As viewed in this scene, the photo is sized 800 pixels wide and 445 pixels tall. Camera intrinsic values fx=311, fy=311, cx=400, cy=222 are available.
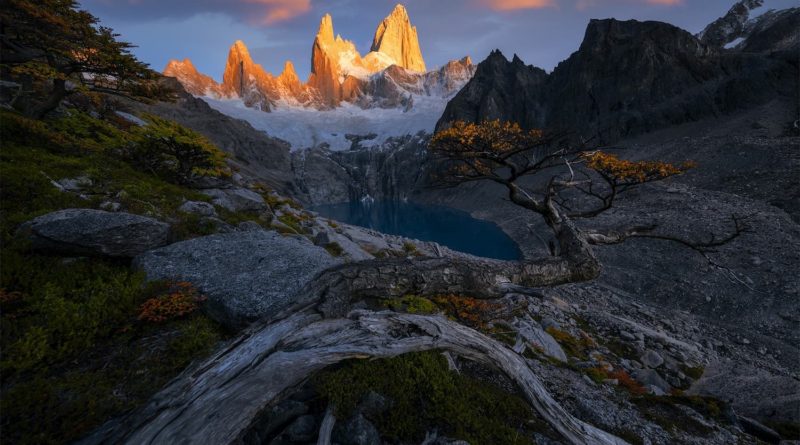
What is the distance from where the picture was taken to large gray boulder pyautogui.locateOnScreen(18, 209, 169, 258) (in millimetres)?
6345

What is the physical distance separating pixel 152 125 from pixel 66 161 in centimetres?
379

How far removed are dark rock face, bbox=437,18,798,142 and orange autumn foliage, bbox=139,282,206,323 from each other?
2726 inches

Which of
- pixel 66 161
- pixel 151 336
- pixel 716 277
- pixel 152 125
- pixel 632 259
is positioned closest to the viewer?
pixel 151 336

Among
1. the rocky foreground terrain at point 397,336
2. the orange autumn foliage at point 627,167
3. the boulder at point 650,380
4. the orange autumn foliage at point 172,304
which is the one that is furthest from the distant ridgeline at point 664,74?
the orange autumn foliage at point 172,304

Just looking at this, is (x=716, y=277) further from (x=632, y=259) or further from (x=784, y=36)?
(x=784, y=36)

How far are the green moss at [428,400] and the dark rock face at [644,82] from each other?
67.4 meters

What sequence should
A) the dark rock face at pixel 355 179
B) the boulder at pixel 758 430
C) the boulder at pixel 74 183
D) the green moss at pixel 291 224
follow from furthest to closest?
1. the dark rock face at pixel 355 179
2. the green moss at pixel 291 224
3. the boulder at pixel 74 183
4. the boulder at pixel 758 430

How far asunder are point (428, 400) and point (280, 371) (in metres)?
2.26

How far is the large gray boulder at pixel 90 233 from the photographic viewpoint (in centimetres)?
634

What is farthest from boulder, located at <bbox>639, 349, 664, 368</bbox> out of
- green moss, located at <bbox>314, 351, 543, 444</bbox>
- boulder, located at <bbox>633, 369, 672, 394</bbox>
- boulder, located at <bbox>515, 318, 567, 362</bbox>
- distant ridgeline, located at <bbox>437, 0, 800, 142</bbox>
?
distant ridgeline, located at <bbox>437, 0, 800, 142</bbox>

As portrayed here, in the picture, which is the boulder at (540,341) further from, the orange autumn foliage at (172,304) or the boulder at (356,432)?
the orange autumn foliage at (172,304)

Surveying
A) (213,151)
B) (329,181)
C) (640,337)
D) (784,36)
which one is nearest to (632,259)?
(640,337)

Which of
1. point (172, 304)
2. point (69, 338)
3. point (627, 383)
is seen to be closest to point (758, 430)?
point (627, 383)

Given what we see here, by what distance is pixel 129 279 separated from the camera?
250 inches
